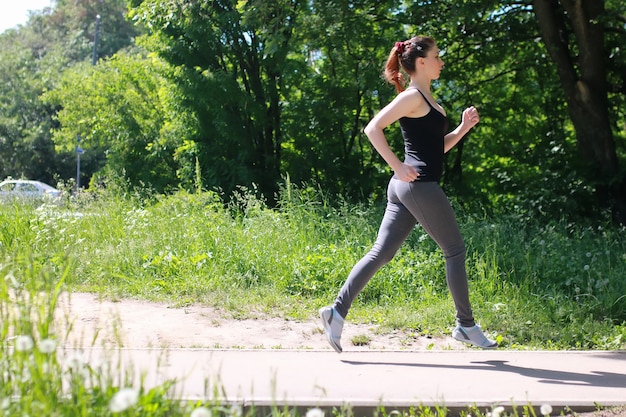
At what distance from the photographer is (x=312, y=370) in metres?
4.45

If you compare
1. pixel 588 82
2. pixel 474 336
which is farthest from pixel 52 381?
pixel 588 82

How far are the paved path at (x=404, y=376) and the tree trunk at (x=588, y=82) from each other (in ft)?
24.8

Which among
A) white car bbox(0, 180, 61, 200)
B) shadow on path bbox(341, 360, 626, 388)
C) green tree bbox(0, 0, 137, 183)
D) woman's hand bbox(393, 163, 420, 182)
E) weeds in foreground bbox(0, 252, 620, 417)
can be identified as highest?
green tree bbox(0, 0, 137, 183)

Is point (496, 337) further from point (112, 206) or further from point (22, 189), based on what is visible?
point (22, 189)

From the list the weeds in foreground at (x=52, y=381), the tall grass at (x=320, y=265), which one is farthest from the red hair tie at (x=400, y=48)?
the weeds in foreground at (x=52, y=381)

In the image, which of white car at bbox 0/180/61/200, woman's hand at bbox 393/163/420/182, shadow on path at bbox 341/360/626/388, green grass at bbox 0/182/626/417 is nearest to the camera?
shadow on path at bbox 341/360/626/388

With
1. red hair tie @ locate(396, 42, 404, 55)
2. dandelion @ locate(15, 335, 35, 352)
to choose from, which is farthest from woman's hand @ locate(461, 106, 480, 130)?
dandelion @ locate(15, 335, 35, 352)

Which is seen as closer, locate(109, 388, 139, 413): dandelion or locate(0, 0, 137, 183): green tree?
locate(109, 388, 139, 413): dandelion

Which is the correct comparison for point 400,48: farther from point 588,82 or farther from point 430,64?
point 588,82

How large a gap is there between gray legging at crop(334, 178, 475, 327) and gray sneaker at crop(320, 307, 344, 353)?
50mm

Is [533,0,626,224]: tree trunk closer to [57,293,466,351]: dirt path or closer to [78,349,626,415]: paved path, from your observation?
[57,293,466,351]: dirt path

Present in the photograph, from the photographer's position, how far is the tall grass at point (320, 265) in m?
6.19

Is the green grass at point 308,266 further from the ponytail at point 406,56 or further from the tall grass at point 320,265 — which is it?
the ponytail at point 406,56

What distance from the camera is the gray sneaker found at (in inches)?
190
